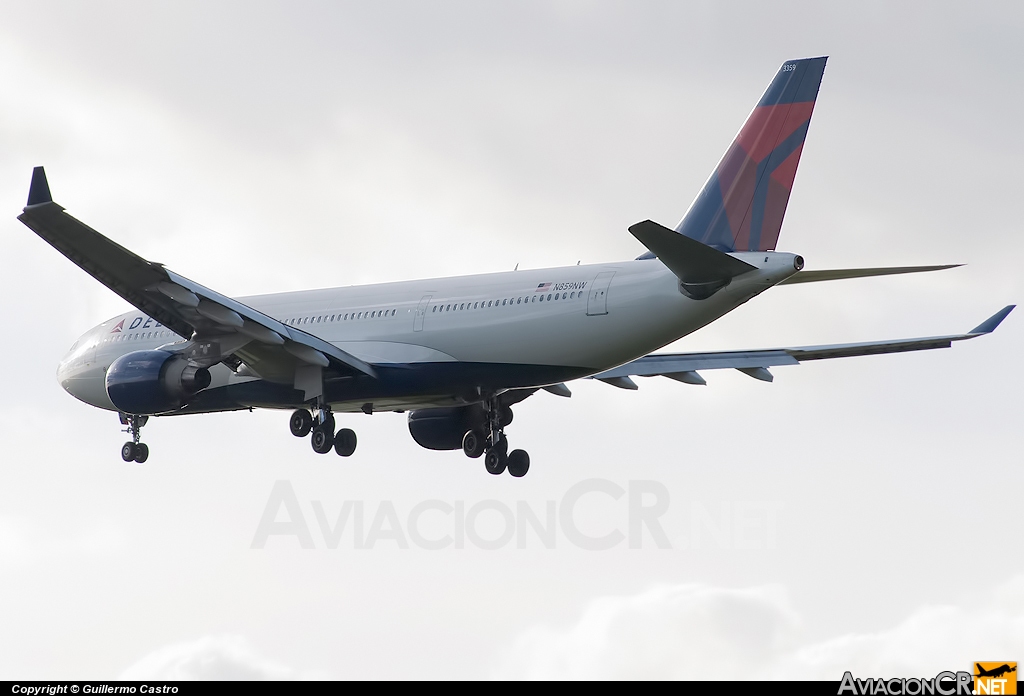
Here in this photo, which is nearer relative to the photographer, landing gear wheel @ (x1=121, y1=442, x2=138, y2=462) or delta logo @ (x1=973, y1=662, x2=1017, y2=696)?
delta logo @ (x1=973, y1=662, x2=1017, y2=696)

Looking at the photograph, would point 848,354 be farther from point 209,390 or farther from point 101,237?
point 101,237

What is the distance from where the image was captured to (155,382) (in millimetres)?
34812

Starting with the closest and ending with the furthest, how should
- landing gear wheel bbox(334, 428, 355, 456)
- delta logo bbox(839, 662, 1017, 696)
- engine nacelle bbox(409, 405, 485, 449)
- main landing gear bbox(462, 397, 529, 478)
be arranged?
delta logo bbox(839, 662, 1017, 696), landing gear wheel bbox(334, 428, 355, 456), main landing gear bbox(462, 397, 529, 478), engine nacelle bbox(409, 405, 485, 449)

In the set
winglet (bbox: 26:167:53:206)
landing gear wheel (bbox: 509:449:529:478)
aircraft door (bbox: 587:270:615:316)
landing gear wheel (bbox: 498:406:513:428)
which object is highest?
winglet (bbox: 26:167:53:206)

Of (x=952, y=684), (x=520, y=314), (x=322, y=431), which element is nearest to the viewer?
(x=952, y=684)

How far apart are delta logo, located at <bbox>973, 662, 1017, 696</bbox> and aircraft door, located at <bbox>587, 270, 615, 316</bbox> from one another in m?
11.3

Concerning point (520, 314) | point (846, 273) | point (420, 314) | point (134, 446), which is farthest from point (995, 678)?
point (134, 446)

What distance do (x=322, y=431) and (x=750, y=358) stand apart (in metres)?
10.4

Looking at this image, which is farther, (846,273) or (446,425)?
(446,425)

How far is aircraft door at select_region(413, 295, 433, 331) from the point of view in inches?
1389

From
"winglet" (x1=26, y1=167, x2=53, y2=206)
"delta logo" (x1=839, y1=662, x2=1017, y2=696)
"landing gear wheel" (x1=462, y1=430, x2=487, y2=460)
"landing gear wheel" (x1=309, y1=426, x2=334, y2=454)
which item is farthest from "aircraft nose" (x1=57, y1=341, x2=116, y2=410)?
"delta logo" (x1=839, y1=662, x2=1017, y2=696)

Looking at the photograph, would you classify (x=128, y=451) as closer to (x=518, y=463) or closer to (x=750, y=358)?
(x=518, y=463)

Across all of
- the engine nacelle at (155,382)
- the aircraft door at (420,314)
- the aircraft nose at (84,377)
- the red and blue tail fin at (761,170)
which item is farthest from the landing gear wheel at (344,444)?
the red and blue tail fin at (761,170)

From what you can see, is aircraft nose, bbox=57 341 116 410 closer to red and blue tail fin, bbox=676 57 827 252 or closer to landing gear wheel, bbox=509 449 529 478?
landing gear wheel, bbox=509 449 529 478
